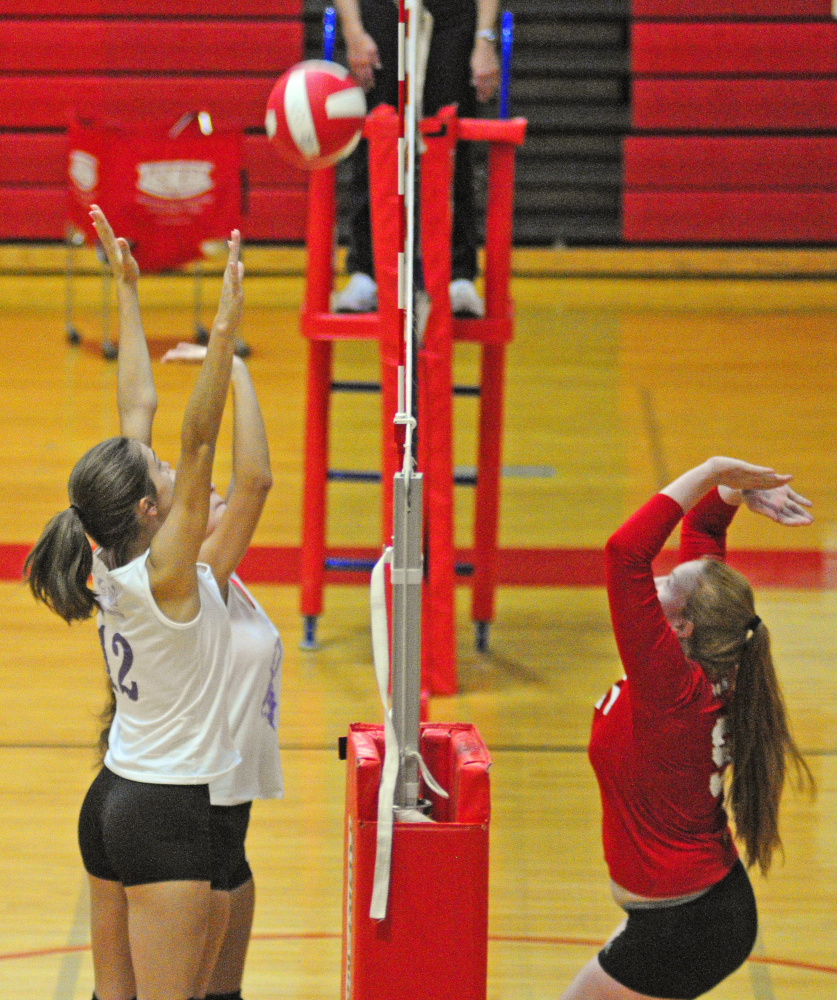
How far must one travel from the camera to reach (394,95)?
4477 millimetres

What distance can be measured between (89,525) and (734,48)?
9121 millimetres

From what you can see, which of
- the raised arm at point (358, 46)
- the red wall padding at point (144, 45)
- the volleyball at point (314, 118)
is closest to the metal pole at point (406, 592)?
the volleyball at point (314, 118)

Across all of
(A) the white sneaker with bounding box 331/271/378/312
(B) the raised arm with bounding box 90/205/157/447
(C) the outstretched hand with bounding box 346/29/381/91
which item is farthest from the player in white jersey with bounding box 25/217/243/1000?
(C) the outstretched hand with bounding box 346/29/381/91

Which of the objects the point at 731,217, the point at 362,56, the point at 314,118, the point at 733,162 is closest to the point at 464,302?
the point at 362,56

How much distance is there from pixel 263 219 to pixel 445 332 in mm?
6498

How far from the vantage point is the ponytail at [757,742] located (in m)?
2.21

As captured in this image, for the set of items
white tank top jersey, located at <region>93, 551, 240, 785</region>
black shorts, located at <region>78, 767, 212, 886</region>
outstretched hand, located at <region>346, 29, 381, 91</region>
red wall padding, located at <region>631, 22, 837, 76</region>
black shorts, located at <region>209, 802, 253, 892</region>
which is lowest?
black shorts, located at <region>209, 802, 253, 892</region>

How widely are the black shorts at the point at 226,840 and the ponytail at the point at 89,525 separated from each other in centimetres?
40

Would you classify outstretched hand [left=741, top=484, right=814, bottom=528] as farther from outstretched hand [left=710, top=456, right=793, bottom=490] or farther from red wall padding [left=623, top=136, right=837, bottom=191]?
red wall padding [left=623, top=136, right=837, bottom=191]

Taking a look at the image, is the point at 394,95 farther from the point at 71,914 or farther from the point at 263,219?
the point at 263,219

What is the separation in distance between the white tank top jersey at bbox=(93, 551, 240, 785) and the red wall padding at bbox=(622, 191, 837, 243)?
340 inches

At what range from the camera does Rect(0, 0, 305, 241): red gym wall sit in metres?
10.1

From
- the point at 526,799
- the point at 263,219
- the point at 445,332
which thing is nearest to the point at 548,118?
the point at 263,219

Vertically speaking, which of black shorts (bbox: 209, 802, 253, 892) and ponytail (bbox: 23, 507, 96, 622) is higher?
ponytail (bbox: 23, 507, 96, 622)
